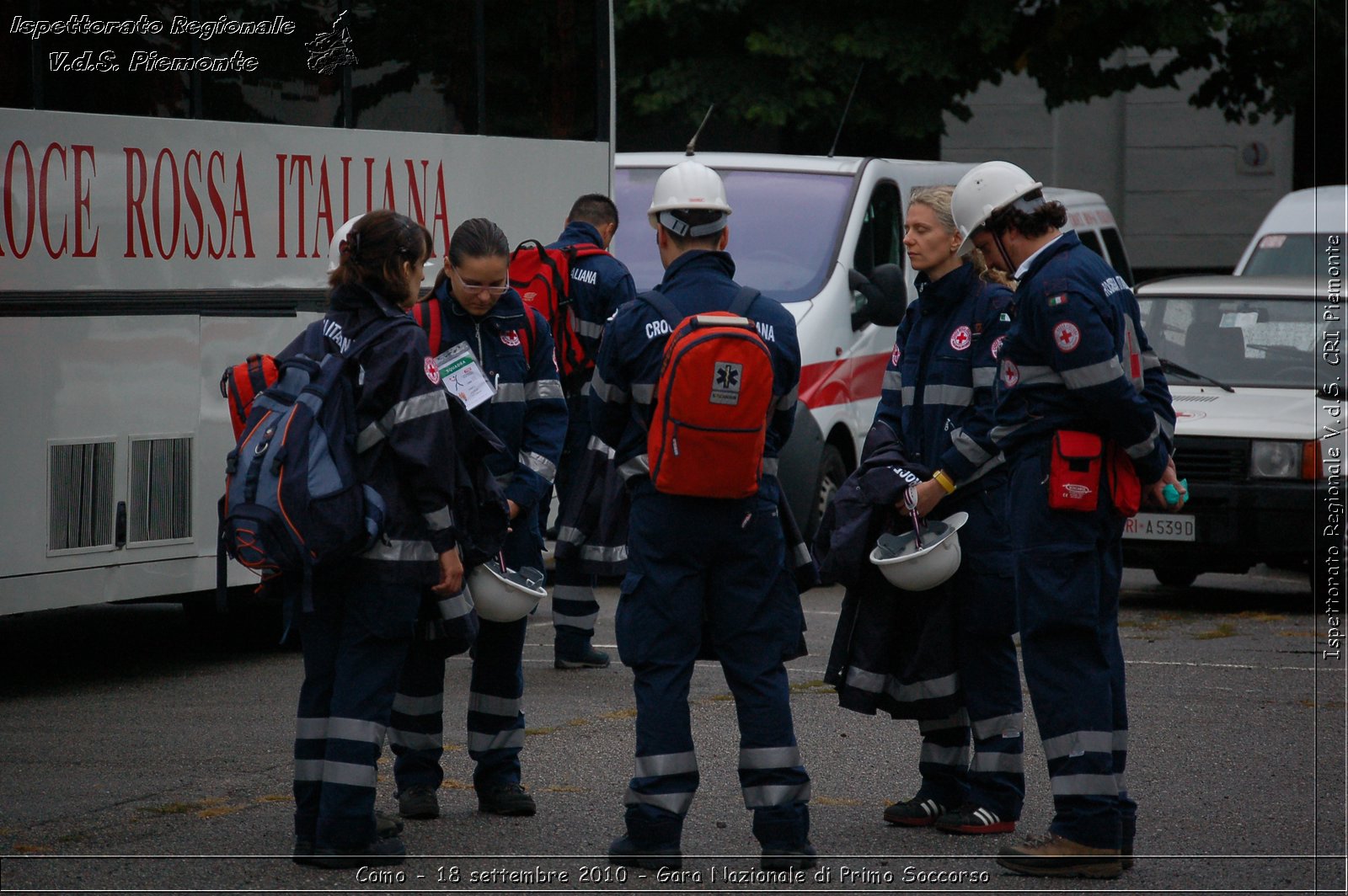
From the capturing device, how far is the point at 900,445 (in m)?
6.14

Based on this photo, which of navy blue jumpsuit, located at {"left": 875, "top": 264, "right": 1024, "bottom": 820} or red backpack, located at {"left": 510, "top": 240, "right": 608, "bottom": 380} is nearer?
navy blue jumpsuit, located at {"left": 875, "top": 264, "right": 1024, "bottom": 820}

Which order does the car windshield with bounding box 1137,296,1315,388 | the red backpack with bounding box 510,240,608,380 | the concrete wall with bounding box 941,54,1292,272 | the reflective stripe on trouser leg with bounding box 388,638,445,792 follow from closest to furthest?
the reflective stripe on trouser leg with bounding box 388,638,445,792
the red backpack with bounding box 510,240,608,380
the car windshield with bounding box 1137,296,1315,388
the concrete wall with bounding box 941,54,1292,272

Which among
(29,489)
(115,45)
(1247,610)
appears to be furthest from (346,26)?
(1247,610)

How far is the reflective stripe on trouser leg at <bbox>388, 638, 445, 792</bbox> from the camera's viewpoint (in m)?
6.00

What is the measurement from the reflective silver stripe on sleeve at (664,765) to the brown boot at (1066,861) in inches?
37.4

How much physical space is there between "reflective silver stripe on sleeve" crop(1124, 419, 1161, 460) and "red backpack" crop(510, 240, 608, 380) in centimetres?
396

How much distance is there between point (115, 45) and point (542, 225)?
3226mm

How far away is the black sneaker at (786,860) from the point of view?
5305 millimetres

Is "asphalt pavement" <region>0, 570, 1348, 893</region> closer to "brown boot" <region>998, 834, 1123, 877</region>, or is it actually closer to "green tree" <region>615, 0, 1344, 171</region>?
"brown boot" <region>998, 834, 1123, 877</region>

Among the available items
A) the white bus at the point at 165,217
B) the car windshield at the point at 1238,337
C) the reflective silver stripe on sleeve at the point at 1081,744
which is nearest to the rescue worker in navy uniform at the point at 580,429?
the white bus at the point at 165,217

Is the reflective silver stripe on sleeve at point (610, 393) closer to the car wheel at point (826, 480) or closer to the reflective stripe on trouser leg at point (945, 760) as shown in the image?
the reflective stripe on trouser leg at point (945, 760)

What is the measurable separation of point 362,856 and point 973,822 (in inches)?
73.2

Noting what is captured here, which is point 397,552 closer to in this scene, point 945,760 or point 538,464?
point 538,464

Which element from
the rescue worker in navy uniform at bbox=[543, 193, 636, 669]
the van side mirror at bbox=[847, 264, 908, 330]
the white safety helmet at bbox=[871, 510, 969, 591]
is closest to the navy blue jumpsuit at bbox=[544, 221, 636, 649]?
the rescue worker in navy uniform at bbox=[543, 193, 636, 669]
